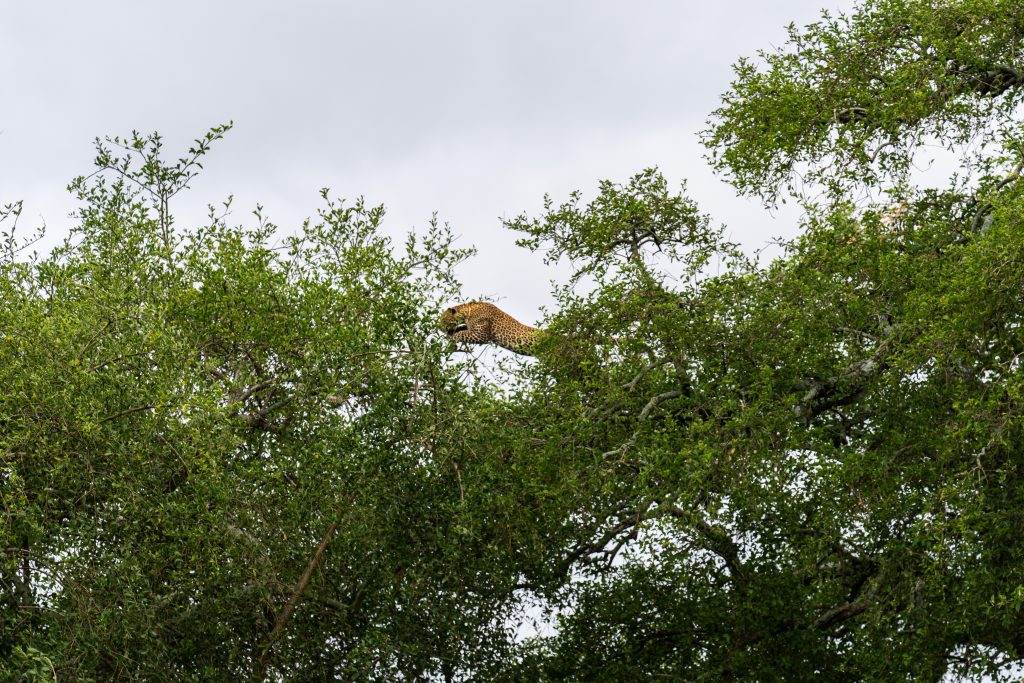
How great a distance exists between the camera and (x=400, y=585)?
17.9 meters

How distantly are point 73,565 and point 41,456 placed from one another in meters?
1.28

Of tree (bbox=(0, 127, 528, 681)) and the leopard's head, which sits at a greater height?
the leopard's head

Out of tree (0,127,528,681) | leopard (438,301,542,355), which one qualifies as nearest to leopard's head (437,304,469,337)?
leopard (438,301,542,355)

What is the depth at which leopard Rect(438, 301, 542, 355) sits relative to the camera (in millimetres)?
24688

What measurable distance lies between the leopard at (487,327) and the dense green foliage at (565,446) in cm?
127

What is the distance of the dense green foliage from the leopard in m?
1.27

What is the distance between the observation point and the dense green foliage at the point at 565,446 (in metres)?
16.3

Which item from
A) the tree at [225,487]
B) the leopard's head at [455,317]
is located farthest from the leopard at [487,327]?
the tree at [225,487]

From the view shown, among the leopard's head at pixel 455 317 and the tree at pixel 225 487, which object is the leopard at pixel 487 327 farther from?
the tree at pixel 225 487

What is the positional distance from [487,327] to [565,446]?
5.06 m

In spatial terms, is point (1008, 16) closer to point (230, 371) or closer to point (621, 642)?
point (621, 642)

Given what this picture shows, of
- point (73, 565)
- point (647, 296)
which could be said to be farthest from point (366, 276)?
point (73, 565)

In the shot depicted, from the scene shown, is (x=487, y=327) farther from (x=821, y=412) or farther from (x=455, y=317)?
(x=821, y=412)

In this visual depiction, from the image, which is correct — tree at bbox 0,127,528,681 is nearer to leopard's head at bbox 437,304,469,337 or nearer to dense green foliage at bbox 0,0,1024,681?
dense green foliage at bbox 0,0,1024,681
